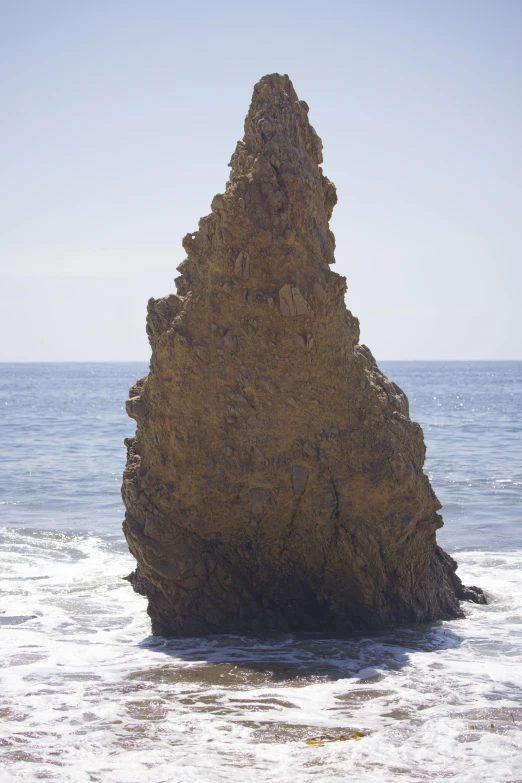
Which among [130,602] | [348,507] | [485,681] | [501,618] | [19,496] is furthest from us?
[19,496]

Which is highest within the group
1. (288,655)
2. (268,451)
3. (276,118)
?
(276,118)

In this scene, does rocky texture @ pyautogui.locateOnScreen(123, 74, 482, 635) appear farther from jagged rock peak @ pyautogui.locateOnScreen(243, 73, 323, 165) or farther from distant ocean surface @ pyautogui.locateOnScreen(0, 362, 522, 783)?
distant ocean surface @ pyautogui.locateOnScreen(0, 362, 522, 783)

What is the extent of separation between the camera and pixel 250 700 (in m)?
5.47

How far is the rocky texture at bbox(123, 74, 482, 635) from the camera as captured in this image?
6887mm

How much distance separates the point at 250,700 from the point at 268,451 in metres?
2.08

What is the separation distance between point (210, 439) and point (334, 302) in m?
1.50

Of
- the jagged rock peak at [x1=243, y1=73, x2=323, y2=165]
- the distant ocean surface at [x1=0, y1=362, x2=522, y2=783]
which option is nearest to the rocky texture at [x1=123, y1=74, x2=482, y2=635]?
the jagged rock peak at [x1=243, y1=73, x2=323, y2=165]

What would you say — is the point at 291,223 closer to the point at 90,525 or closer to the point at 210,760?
the point at 210,760

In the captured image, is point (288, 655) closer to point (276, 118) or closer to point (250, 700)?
point (250, 700)

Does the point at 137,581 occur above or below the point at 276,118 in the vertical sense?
below

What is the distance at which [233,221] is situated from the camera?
6.93 meters

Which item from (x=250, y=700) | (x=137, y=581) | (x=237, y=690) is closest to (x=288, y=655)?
(x=237, y=690)

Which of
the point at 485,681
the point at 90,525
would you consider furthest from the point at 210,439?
the point at 90,525

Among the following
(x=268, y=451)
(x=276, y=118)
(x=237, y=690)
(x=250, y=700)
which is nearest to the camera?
(x=250, y=700)
